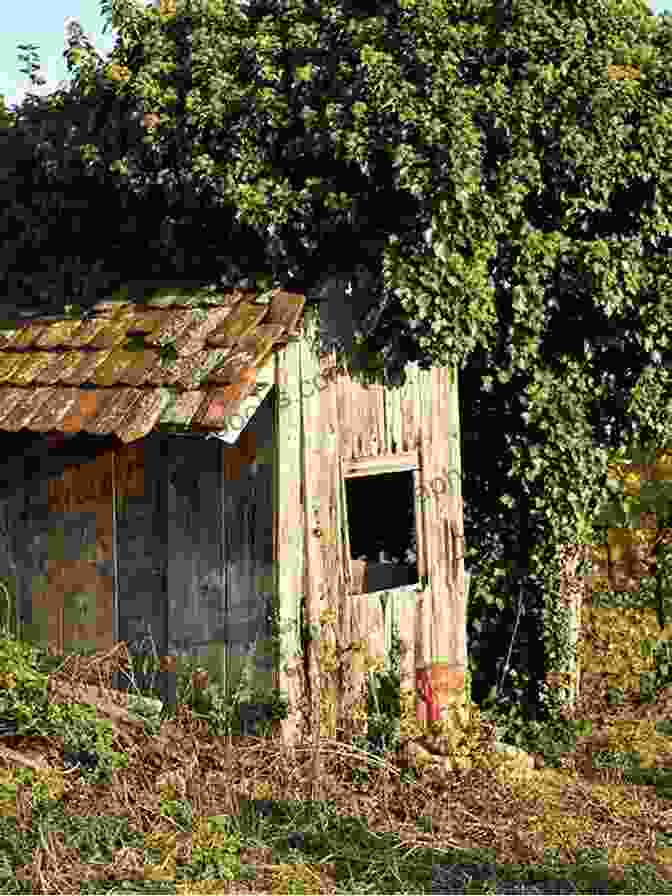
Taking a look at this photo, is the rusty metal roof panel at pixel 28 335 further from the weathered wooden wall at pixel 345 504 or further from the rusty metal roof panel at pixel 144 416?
the weathered wooden wall at pixel 345 504

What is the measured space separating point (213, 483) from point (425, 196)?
2593 millimetres

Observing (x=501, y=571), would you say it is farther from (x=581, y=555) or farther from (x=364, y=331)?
(x=364, y=331)

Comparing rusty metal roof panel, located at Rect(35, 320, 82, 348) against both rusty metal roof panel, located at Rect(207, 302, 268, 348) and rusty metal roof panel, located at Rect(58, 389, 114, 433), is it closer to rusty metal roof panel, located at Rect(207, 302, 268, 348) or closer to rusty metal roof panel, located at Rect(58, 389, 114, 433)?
rusty metal roof panel, located at Rect(58, 389, 114, 433)

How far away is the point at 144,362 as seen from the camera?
975cm

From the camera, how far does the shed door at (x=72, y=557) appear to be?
1048 centimetres

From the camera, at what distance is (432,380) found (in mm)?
11195

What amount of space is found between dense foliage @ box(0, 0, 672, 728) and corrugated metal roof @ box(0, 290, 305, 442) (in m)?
0.46

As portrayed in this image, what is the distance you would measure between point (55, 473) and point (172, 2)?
400 centimetres

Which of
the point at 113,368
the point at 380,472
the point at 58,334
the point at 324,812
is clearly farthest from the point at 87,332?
the point at 324,812

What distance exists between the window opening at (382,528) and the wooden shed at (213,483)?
121 centimetres

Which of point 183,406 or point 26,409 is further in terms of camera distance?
point 26,409

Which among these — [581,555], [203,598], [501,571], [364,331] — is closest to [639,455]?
[581,555]

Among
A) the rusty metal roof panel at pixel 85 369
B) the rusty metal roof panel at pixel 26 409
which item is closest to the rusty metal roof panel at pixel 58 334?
the rusty metal roof panel at pixel 85 369

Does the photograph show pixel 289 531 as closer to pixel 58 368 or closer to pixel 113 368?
pixel 113 368
